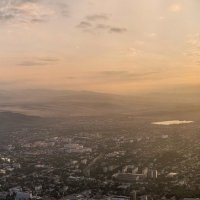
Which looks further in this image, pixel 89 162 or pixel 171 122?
pixel 171 122

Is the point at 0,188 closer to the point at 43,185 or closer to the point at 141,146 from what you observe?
the point at 43,185

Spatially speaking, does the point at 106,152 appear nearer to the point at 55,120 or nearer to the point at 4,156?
the point at 4,156

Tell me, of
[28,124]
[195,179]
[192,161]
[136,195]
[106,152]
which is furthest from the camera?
[28,124]

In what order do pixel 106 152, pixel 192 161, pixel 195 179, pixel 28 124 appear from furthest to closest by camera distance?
pixel 28 124 → pixel 106 152 → pixel 192 161 → pixel 195 179

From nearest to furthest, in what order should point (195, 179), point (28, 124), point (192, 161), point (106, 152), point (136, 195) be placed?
point (136, 195) < point (195, 179) < point (192, 161) < point (106, 152) < point (28, 124)

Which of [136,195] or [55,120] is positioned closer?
[136,195]

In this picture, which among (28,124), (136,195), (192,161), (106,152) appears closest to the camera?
(136,195)

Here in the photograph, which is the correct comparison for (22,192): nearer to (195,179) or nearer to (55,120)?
(195,179)

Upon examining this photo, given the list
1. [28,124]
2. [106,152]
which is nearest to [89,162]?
[106,152]

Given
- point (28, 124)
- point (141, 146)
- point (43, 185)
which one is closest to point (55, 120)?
point (28, 124)
